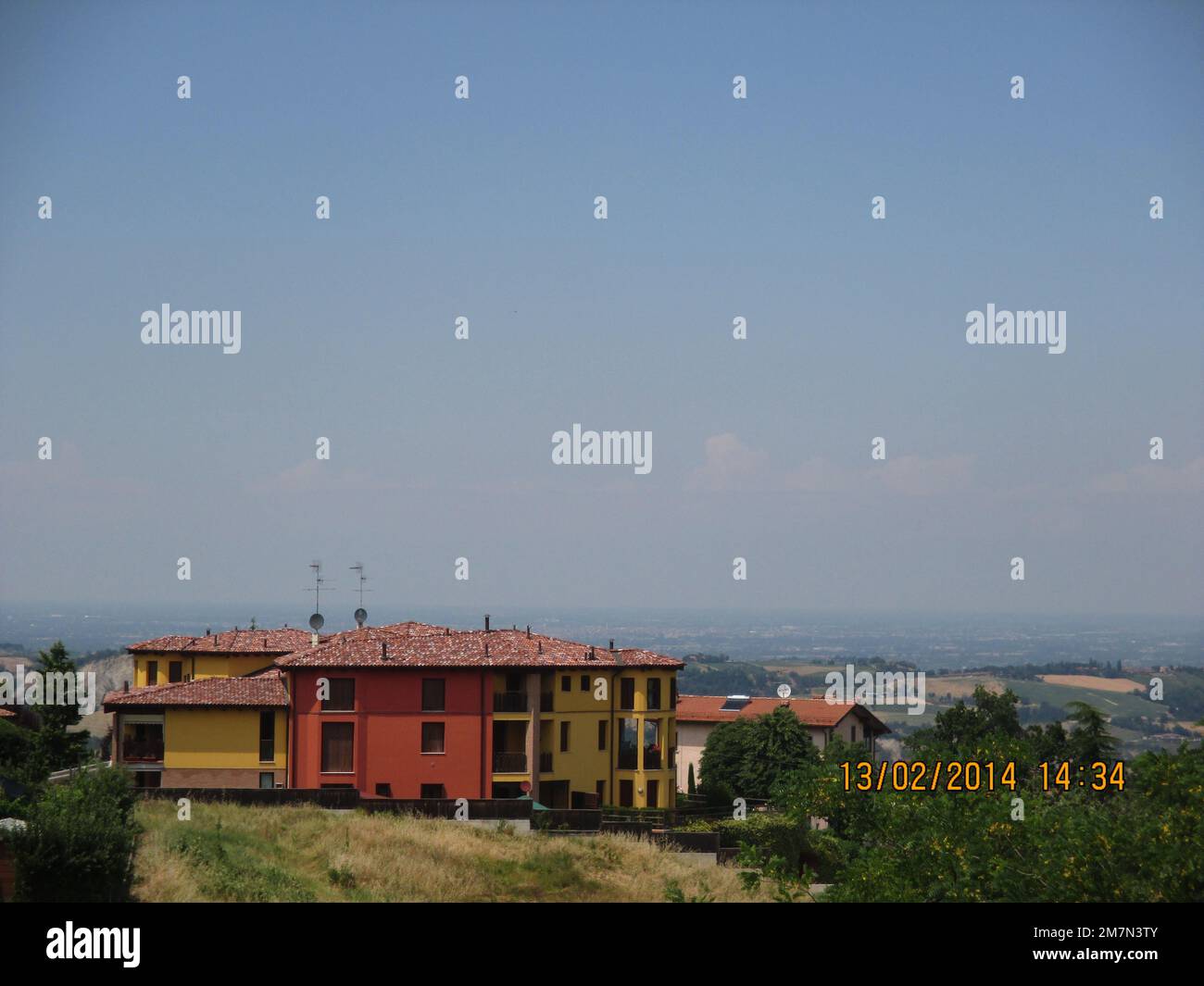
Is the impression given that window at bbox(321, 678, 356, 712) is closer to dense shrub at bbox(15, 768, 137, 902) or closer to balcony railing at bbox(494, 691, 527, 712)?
balcony railing at bbox(494, 691, 527, 712)

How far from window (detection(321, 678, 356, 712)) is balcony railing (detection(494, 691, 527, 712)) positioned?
5.98m

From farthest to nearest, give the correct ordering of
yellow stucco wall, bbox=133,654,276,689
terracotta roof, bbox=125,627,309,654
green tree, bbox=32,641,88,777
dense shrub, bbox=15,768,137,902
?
terracotta roof, bbox=125,627,309,654 → yellow stucco wall, bbox=133,654,276,689 → green tree, bbox=32,641,88,777 → dense shrub, bbox=15,768,137,902

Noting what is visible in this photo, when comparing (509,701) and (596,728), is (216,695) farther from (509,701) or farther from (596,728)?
(596,728)

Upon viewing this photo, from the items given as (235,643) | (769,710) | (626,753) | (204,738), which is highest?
(235,643)

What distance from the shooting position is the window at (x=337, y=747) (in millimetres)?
54594

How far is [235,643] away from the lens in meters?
70.2

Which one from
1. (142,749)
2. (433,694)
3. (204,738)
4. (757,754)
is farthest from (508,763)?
(757,754)

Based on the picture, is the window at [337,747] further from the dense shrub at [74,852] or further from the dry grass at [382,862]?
the dense shrub at [74,852]

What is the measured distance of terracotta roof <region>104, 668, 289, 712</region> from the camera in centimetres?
5416

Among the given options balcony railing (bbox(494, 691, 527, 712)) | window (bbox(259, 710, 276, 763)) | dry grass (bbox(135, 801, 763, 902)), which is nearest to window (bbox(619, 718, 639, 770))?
balcony railing (bbox(494, 691, 527, 712))

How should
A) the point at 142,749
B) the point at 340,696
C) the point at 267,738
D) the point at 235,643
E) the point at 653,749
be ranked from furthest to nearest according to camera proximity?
the point at 235,643
the point at 653,749
the point at 340,696
the point at 267,738
the point at 142,749

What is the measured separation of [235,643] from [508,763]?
21.6 meters
